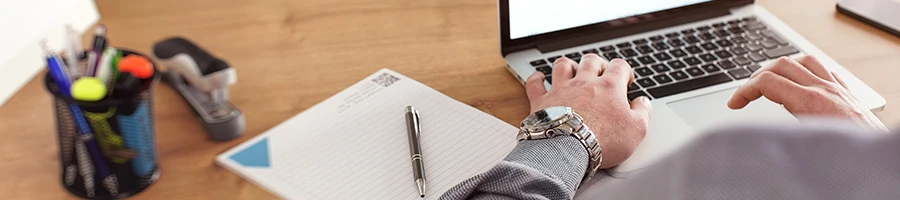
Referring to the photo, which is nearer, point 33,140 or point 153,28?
point 33,140

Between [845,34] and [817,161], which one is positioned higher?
[817,161]

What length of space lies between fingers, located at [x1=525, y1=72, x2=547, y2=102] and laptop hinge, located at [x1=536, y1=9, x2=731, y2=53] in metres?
0.06

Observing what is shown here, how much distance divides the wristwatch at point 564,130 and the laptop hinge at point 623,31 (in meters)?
0.20

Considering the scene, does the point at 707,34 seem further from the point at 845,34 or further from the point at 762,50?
the point at 845,34

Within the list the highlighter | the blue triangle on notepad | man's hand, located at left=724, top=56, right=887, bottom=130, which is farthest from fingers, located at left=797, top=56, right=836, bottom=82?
the highlighter

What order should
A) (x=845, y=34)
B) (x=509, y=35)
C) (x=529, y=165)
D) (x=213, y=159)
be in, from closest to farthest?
(x=529, y=165) < (x=213, y=159) < (x=509, y=35) < (x=845, y=34)

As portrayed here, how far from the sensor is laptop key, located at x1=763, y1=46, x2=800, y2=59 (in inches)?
34.1

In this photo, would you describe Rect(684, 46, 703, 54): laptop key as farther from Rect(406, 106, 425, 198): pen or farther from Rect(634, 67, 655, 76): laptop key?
Rect(406, 106, 425, 198): pen

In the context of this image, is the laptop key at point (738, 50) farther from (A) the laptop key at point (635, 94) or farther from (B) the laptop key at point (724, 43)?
(A) the laptop key at point (635, 94)

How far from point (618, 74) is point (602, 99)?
56 mm

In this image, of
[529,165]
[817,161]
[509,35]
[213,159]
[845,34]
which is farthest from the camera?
[845,34]

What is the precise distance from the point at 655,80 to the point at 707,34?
14 centimetres

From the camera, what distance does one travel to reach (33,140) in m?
0.79

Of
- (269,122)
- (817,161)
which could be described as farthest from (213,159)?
(817,161)
